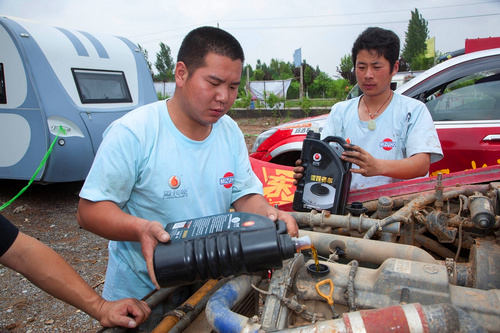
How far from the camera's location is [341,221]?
72.9 inches

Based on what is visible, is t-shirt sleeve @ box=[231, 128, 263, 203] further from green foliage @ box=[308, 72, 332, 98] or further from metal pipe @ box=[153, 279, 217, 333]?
green foliage @ box=[308, 72, 332, 98]

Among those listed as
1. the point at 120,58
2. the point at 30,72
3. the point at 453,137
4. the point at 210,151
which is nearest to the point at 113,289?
the point at 210,151

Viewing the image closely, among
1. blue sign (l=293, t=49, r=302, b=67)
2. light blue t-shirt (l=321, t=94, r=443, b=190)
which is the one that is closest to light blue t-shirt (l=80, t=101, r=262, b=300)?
light blue t-shirt (l=321, t=94, r=443, b=190)

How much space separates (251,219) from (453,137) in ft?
9.69

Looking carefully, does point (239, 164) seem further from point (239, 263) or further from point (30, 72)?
point (30, 72)

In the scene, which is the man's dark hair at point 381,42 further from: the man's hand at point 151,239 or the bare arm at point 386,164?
the man's hand at point 151,239

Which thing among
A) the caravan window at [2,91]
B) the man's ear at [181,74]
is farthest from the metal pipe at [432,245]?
the caravan window at [2,91]

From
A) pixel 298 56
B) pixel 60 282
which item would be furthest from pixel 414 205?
pixel 298 56

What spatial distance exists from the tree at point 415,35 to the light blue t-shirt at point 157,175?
4910 centimetres

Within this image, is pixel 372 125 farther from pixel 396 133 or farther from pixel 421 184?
pixel 421 184

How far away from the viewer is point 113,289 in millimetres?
1658

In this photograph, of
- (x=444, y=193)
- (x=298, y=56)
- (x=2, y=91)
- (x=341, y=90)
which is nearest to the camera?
(x=444, y=193)

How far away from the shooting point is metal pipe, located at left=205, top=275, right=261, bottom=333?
1.05 metres

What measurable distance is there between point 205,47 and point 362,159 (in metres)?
1.03
